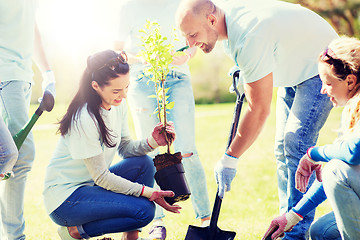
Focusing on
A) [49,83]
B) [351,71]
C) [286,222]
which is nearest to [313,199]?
[286,222]

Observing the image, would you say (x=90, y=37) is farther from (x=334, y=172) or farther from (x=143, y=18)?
(x=334, y=172)

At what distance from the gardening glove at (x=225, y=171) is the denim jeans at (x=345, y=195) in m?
0.52

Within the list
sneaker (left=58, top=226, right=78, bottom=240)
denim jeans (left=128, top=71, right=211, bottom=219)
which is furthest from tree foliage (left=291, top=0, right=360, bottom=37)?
sneaker (left=58, top=226, right=78, bottom=240)

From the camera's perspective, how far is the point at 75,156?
2410 mm

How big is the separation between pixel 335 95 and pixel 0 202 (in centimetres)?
199

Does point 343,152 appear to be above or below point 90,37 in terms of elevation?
above

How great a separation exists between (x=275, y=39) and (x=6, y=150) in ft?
5.02

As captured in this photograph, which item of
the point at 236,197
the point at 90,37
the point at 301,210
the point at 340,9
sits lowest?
the point at 340,9

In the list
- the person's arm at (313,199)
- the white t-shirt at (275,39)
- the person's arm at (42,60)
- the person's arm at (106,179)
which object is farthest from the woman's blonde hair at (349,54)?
the person's arm at (42,60)

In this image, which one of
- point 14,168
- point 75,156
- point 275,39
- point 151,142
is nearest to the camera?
point 275,39

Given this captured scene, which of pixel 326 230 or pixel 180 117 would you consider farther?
pixel 180 117

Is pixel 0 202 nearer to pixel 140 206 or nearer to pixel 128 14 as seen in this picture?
pixel 140 206

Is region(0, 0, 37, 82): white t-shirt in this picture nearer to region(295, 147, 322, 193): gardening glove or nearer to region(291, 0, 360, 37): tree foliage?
region(295, 147, 322, 193): gardening glove

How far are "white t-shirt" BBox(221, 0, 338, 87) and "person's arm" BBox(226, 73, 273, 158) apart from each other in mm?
41
